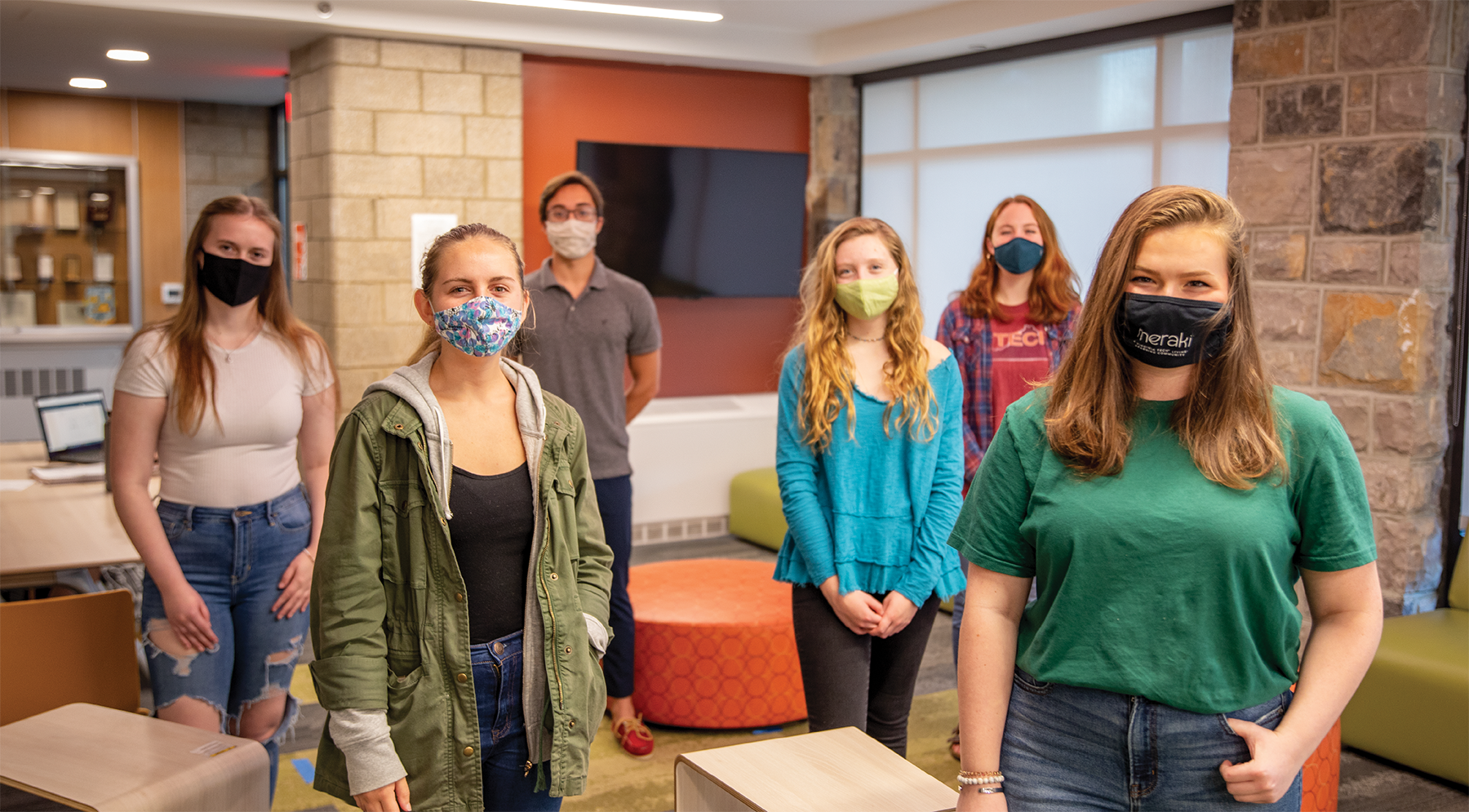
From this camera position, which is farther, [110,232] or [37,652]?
[110,232]

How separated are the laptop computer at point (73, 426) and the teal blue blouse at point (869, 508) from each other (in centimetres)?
313

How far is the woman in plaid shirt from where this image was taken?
313 cm

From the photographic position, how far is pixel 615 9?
5203mm

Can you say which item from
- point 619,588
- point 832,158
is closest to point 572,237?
point 619,588

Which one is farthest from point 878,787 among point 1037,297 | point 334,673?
point 1037,297

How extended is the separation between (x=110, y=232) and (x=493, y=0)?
13.4 feet

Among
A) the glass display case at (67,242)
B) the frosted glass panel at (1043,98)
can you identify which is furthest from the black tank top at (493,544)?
the glass display case at (67,242)

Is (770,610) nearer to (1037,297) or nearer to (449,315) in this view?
(1037,297)

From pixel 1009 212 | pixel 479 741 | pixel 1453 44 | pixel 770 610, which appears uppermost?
pixel 1453 44

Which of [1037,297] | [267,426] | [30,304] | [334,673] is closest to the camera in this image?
[334,673]

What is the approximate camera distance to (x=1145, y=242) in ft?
4.74

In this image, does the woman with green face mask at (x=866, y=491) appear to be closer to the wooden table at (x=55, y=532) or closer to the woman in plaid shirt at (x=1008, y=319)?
the woman in plaid shirt at (x=1008, y=319)

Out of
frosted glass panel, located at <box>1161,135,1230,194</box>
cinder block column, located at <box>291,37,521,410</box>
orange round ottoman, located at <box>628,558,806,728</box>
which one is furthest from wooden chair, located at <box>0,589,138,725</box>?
frosted glass panel, located at <box>1161,135,1230,194</box>

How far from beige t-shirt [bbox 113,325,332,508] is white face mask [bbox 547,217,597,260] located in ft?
3.70
